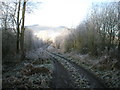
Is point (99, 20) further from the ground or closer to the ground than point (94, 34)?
further from the ground

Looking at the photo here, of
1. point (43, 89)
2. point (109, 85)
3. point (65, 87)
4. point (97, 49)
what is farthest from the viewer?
point (97, 49)

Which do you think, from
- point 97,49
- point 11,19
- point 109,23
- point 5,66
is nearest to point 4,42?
point 11,19

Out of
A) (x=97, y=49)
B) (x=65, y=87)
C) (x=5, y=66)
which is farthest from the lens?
(x=97, y=49)

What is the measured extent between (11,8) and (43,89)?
15.3 meters

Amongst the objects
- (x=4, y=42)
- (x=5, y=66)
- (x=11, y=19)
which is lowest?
(x=5, y=66)

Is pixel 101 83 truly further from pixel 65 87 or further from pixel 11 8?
pixel 11 8

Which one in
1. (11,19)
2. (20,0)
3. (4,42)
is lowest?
(4,42)

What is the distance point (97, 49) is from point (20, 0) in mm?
15849

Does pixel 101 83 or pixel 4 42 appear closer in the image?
pixel 101 83

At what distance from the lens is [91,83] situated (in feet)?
44.1

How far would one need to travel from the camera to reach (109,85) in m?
13.1

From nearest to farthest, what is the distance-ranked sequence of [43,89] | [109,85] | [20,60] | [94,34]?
[43,89] → [109,85] → [20,60] → [94,34]

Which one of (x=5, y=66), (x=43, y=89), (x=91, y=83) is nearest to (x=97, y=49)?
(x=5, y=66)

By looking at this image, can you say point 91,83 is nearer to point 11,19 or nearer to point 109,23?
point 11,19
